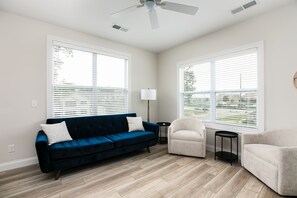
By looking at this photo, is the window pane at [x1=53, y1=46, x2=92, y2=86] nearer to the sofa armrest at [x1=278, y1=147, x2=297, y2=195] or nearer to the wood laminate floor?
the wood laminate floor

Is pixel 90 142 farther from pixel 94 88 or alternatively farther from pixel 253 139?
pixel 253 139

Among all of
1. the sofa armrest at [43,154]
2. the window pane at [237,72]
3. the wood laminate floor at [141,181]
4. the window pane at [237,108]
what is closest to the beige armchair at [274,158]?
the wood laminate floor at [141,181]

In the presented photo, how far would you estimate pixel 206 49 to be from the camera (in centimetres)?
353

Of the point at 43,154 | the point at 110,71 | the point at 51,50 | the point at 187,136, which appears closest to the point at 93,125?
the point at 43,154

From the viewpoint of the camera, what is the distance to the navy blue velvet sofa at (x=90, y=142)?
7.08 ft

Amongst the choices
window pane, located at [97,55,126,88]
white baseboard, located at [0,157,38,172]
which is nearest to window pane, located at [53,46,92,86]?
window pane, located at [97,55,126,88]

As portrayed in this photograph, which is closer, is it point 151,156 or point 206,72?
point 151,156

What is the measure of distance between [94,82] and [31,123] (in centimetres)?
147

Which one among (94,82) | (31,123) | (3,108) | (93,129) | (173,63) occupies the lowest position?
(93,129)

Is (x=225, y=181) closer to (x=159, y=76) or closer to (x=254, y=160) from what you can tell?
(x=254, y=160)

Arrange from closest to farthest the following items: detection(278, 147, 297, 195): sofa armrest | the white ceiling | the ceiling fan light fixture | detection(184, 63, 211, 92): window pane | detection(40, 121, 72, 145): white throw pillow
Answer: detection(278, 147, 297, 195): sofa armrest < the ceiling fan light fixture < the white ceiling < detection(40, 121, 72, 145): white throw pillow < detection(184, 63, 211, 92): window pane

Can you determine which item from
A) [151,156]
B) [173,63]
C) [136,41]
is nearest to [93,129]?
[151,156]

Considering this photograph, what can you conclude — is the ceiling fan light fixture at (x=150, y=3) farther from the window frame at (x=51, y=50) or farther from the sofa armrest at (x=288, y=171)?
the sofa armrest at (x=288, y=171)

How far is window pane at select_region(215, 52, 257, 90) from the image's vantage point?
9.43 ft
